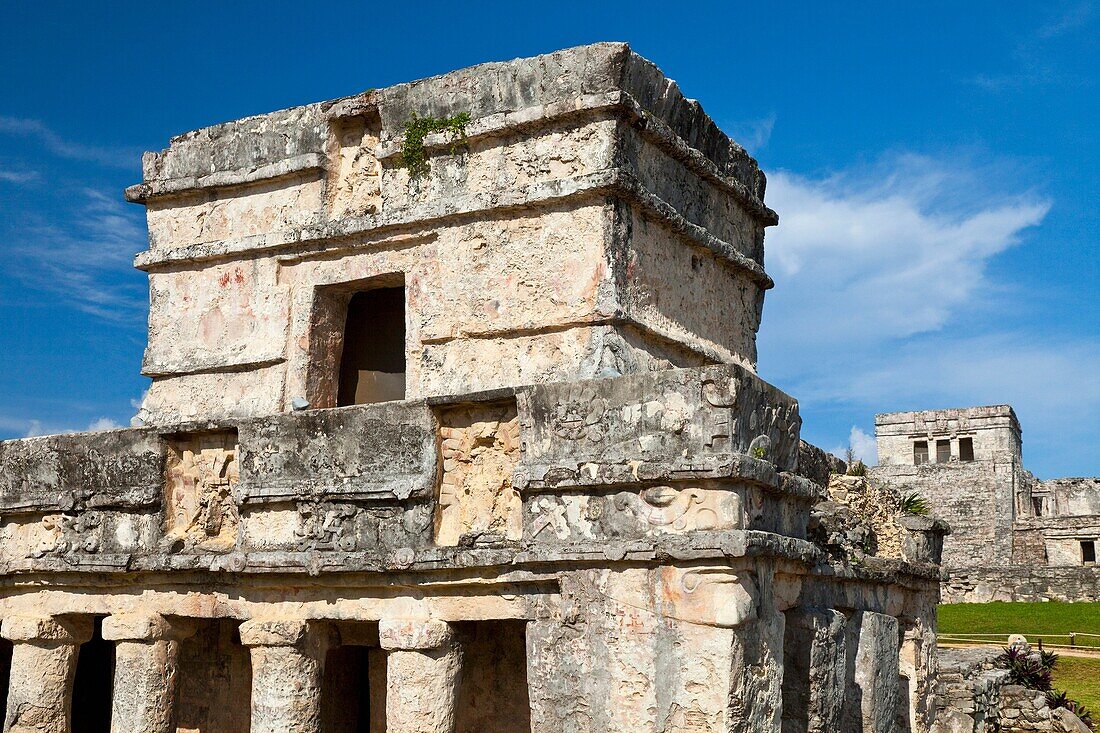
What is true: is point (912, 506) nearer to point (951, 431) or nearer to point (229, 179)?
point (229, 179)

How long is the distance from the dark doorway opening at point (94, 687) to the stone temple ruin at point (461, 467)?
29mm

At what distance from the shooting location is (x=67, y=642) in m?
7.77

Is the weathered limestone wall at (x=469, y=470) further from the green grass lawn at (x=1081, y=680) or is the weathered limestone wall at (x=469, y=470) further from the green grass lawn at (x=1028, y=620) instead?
the green grass lawn at (x=1028, y=620)

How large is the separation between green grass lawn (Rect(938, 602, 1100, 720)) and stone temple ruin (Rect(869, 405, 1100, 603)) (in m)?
10.7

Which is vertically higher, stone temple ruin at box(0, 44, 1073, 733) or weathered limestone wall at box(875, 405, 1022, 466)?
weathered limestone wall at box(875, 405, 1022, 466)

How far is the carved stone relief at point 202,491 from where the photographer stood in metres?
7.46

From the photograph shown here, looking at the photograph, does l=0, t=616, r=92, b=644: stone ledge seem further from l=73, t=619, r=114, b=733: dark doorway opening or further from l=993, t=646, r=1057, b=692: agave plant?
l=993, t=646, r=1057, b=692: agave plant

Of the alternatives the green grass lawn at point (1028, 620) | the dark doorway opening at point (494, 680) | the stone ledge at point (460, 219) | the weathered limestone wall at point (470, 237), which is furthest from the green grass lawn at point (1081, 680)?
the dark doorway opening at point (494, 680)

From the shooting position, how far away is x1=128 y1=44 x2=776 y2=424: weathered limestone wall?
7.96 metres

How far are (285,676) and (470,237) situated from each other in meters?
3.24

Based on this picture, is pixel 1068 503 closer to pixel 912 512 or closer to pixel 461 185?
pixel 912 512

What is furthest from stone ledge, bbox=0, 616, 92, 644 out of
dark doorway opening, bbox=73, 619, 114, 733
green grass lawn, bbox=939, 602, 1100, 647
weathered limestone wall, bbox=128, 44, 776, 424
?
green grass lawn, bbox=939, 602, 1100, 647

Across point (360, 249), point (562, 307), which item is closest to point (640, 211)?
point (562, 307)

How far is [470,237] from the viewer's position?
27.3 feet
